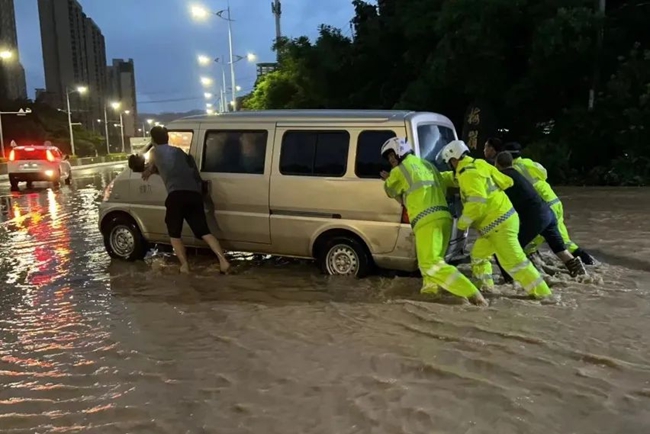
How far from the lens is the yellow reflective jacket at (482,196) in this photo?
6.16 meters

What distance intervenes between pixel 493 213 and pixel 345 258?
1.79 meters

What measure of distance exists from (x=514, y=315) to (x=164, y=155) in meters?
4.26

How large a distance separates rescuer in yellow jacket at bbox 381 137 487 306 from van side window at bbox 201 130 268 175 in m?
1.74

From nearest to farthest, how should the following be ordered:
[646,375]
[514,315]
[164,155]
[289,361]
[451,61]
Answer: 1. [646,375]
2. [289,361]
3. [514,315]
4. [164,155]
5. [451,61]

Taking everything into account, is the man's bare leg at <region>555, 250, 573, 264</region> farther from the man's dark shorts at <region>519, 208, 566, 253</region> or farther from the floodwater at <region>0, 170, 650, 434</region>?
the man's dark shorts at <region>519, 208, 566, 253</region>

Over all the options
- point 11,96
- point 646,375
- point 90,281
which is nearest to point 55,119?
point 11,96

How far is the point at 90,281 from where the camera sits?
25.4 feet

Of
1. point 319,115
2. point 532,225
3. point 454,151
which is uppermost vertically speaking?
point 319,115

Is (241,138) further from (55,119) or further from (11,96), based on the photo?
(11,96)

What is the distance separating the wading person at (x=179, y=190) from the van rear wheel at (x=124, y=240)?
1009mm

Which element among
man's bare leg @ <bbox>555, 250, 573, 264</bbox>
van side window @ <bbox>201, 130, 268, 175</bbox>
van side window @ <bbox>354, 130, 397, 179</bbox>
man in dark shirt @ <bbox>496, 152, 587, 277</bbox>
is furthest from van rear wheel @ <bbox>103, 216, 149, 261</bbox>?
man's bare leg @ <bbox>555, 250, 573, 264</bbox>

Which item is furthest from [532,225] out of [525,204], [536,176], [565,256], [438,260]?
[438,260]

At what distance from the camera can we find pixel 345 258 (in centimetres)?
726

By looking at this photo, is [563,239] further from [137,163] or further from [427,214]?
[137,163]
